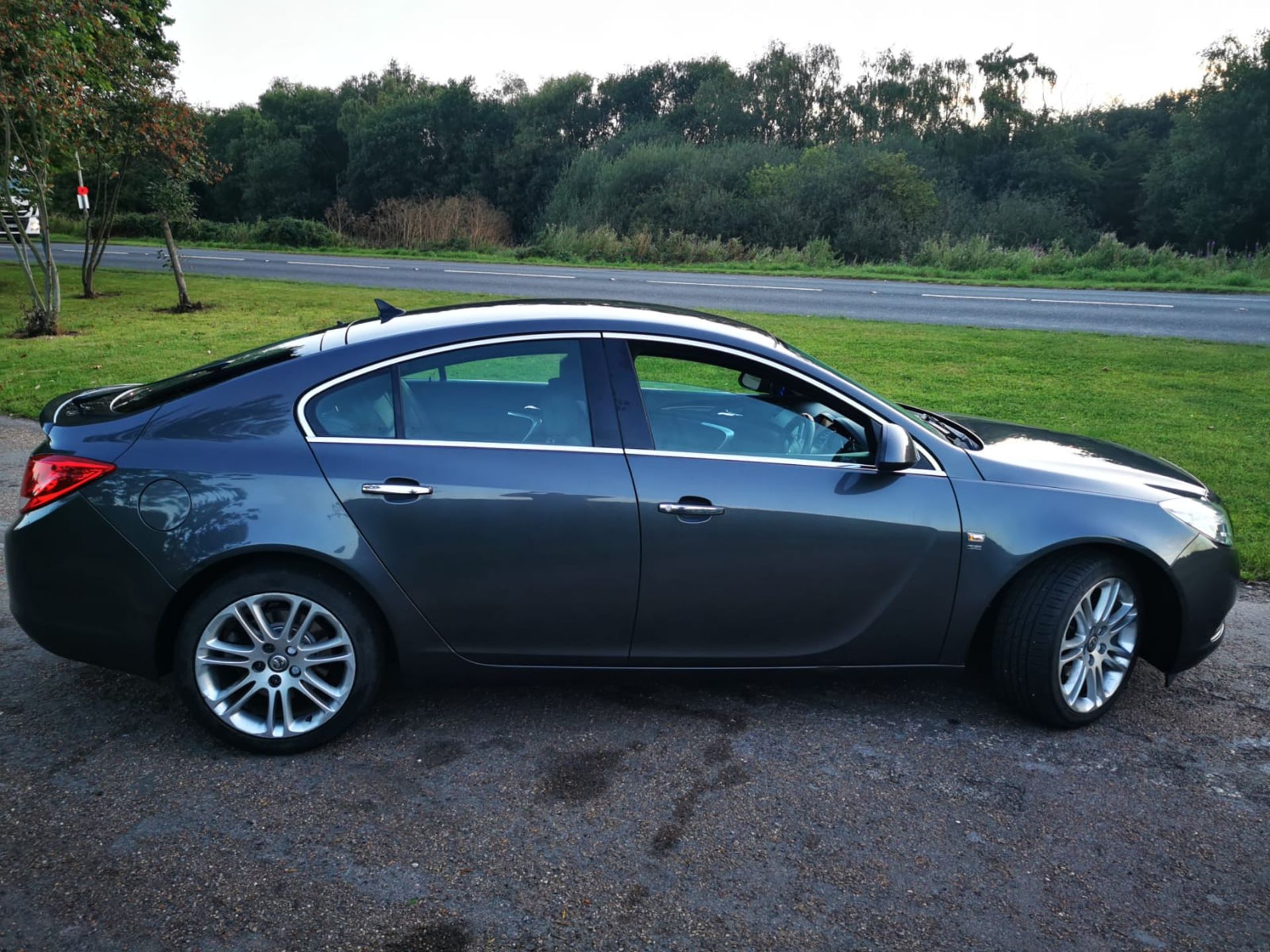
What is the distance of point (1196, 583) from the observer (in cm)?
397

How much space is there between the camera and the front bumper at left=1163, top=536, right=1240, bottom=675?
395 centimetres

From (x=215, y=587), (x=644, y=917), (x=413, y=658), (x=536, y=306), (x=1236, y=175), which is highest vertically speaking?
(x=1236, y=175)

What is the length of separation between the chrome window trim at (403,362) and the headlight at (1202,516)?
234 cm

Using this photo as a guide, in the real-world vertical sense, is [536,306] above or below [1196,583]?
above

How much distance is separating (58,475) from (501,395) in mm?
1574

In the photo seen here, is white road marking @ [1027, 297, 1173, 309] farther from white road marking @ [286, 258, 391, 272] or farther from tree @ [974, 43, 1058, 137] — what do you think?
tree @ [974, 43, 1058, 137]

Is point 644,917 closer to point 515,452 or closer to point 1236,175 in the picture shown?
point 515,452

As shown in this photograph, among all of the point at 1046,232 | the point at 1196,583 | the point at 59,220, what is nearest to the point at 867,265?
the point at 1046,232

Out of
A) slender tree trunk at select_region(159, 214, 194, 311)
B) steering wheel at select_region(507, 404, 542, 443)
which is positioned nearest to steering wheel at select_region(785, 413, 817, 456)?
steering wheel at select_region(507, 404, 542, 443)

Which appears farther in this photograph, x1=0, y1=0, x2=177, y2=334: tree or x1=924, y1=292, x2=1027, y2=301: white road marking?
x1=924, y1=292, x2=1027, y2=301: white road marking

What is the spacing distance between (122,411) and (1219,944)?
3949mm

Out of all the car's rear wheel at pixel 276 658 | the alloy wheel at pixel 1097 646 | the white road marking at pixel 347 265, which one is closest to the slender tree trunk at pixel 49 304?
the white road marking at pixel 347 265

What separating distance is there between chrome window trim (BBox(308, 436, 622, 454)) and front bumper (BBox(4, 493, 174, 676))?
0.76 meters

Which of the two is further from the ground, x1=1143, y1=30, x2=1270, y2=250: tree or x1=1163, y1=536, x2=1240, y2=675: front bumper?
x1=1143, y1=30, x2=1270, y2=250: tree
